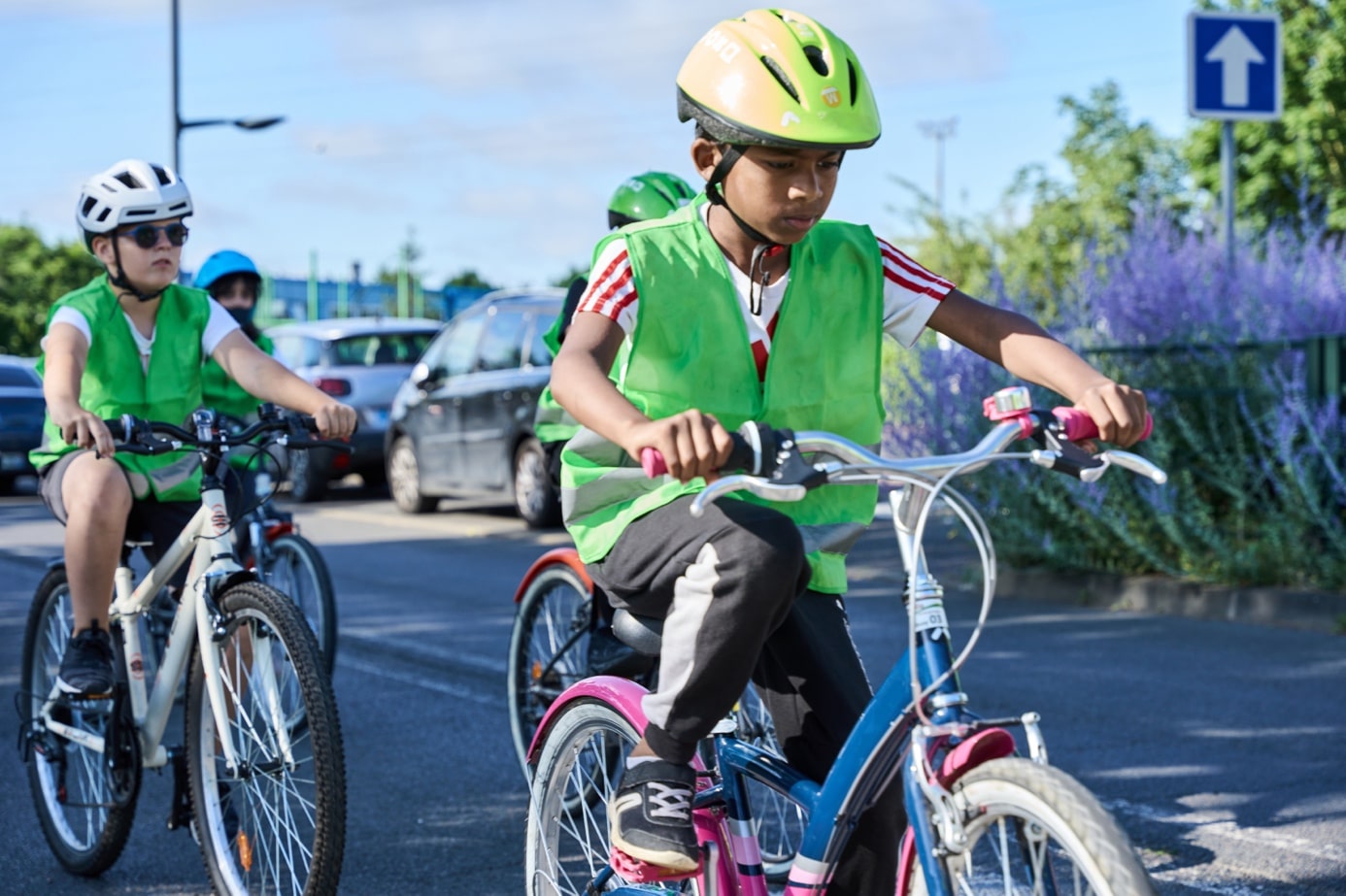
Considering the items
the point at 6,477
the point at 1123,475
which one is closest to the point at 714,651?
the point at 1123,475

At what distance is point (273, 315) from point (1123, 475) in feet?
118

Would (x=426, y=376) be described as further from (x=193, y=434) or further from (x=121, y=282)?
(x=193, y=434)

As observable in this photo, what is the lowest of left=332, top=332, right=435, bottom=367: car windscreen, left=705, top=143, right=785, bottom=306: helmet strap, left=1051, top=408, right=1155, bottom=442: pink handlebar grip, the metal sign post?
left=1051, top=408, right=1155, bottom=442: pink handlebar grip

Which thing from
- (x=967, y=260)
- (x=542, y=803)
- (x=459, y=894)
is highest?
(x=967, y=260)

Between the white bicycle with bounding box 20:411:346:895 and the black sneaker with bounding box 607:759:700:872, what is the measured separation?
993 millimetres

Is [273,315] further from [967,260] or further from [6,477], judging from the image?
[967,260]

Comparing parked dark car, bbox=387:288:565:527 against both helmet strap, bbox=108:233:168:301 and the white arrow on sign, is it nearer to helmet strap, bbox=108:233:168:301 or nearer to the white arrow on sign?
the white arrow on sign

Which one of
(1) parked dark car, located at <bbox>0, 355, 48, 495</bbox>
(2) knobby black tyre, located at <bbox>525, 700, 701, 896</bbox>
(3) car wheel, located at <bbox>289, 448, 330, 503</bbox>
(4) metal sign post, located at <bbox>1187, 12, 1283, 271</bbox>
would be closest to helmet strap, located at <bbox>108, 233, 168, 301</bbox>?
(2) knobby black tyre, located at <bbox>525, 700, 701, 896</bbox>

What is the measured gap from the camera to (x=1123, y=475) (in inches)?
365

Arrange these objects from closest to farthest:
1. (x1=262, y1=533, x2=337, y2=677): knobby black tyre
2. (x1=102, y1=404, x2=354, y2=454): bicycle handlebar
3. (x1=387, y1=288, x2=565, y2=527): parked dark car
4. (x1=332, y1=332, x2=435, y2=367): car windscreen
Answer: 1. (x1=102, y1=404, x2=354, y2=454): bicycle handlebar
2. (x1=262, y1=533, x2=337, y2=677): knobby black tyre
3. (x1=387, y1=288, x2=565, y2=527): parked dark car
4. (x1=332, y1=332, x2=435, y2=367): car windscreen

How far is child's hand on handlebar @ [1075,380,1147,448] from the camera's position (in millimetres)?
2512

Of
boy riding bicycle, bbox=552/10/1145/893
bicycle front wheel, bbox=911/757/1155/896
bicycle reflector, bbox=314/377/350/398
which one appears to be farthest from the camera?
bicycle reflector, bbox=314/377/350/398

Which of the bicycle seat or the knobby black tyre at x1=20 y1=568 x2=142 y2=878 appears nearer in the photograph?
the bicycle seat

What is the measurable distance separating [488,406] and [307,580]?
7169mm
